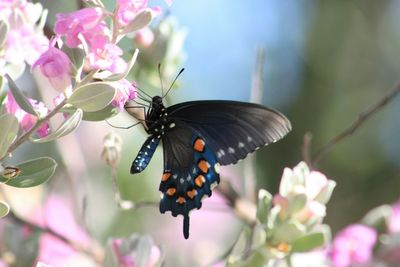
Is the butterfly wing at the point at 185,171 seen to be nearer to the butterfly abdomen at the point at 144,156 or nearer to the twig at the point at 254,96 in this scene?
the butterfly abdomen at the point at 144,156

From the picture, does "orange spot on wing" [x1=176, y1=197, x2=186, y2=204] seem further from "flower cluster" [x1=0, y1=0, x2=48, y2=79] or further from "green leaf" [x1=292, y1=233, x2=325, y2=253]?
"flower cluster" [x1=0, y1=0, x2=48, y2=79]

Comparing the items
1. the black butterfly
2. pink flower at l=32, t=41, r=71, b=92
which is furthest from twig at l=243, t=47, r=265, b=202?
pink flower at l=32, t=41, r=71, b=92

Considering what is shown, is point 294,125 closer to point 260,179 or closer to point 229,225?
point 260,179

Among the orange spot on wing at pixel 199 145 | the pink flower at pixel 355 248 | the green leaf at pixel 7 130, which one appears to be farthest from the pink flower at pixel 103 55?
the pink flower at pixel 355 248

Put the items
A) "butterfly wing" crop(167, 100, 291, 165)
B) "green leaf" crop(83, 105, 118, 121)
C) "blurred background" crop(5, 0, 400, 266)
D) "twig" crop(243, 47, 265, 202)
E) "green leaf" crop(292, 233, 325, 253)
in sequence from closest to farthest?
"green leaf" crop(83, 105, 118, 121) → "green leaf" crop(292, 233, 325, 253) → "butterfly wing" crop(167, 100, 291, 165) → "twig" crop(243, 47, 265, 202) → "blurred background" crop(5, 0, 400, 266)

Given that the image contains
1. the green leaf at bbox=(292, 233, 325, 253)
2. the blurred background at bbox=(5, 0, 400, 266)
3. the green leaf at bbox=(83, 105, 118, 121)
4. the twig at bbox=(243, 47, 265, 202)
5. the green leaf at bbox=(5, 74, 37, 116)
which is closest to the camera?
the green leaf at bbox=(5, 74, 37, 116)

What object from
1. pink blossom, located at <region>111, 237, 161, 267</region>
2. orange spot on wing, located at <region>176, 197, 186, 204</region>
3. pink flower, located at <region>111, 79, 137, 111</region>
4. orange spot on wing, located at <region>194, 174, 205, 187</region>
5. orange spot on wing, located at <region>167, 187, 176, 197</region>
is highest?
pink flower, located at <region>111, 79, 137, 111</region>
